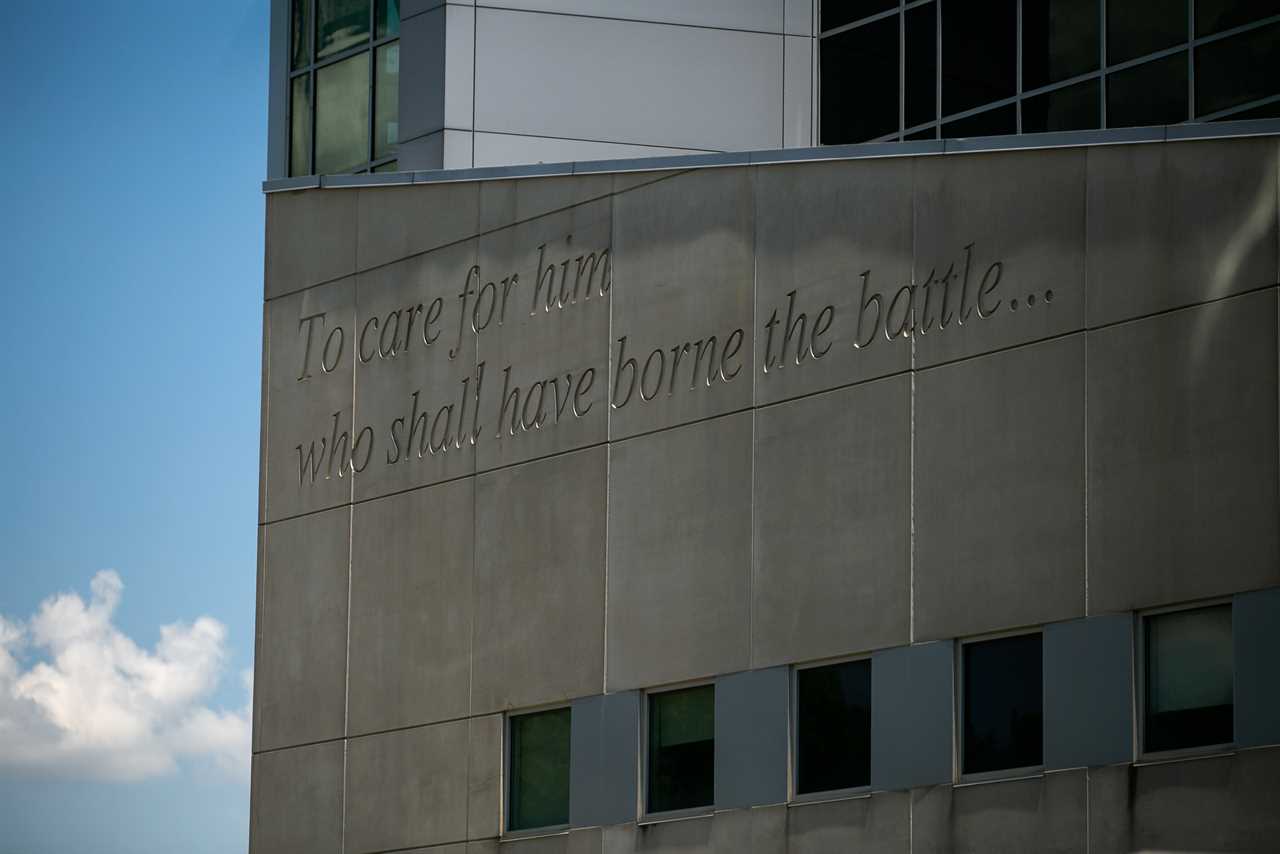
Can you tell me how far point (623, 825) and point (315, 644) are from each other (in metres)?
6.70

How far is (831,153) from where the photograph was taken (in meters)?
27.4

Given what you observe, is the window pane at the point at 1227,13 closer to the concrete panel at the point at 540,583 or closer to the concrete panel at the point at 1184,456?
the concrete panel at the point at 1184,456

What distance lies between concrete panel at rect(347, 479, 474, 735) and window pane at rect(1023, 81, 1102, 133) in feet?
33.3

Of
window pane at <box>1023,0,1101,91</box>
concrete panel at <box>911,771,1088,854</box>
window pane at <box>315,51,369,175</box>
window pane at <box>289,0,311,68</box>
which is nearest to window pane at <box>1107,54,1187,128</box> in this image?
window pane at <box>1023,0,1101,91</box>

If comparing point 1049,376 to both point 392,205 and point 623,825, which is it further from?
point 392,205

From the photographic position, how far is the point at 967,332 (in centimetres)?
2548

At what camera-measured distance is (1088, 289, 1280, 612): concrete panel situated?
2245cm

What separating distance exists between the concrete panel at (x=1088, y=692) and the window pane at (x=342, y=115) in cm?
1752

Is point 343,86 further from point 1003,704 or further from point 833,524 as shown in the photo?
point 1003,704

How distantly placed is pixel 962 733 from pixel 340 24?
755 inches

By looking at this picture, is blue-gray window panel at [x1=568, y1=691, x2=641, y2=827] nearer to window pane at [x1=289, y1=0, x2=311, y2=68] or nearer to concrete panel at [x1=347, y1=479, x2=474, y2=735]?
concrete panel at [x1=347, y1=479, x2=474, y2=735]

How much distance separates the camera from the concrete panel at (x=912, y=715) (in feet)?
81.3

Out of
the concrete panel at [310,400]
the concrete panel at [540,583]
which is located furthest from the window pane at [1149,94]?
the concrete panel at [310,400]

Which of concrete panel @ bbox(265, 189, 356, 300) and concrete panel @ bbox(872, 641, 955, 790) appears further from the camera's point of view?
concrete panel @ bbox(265, 189, 356, 300)
